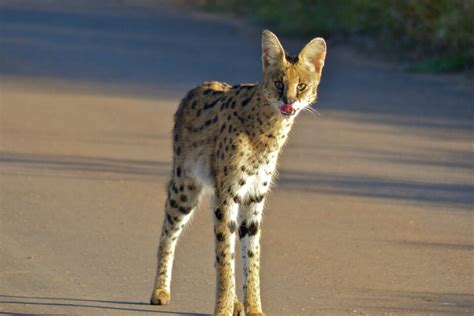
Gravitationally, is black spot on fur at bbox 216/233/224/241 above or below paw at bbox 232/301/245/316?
above

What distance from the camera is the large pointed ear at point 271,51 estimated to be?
7469 millimetres

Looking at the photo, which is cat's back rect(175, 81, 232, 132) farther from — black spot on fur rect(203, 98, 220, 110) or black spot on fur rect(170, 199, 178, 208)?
black spot on fur rect(170, 199, 178, 208)

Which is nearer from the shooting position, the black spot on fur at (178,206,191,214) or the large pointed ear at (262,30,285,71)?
the large pointed ear at (262,30,285,71)

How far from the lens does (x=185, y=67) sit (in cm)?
2028

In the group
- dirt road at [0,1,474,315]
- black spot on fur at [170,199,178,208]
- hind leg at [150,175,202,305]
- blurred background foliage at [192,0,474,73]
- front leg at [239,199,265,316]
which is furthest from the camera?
blurred background foliage at [192,0,474,73]

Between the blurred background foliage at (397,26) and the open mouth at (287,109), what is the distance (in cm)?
1192

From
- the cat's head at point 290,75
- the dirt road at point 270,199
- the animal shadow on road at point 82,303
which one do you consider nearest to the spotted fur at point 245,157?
the cat's head at point 290,75

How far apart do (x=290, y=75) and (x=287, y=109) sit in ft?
0.69

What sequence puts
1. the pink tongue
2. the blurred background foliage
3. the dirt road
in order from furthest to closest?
1. the blurred background foliage
2. the dirt road
3. the pink tongue

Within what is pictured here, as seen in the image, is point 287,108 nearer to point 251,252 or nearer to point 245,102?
point 245,102

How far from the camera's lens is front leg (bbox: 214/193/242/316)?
7.30 metres

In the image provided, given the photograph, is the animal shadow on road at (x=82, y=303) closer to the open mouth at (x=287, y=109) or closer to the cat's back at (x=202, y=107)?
the cat's back at (x=202, y=107)

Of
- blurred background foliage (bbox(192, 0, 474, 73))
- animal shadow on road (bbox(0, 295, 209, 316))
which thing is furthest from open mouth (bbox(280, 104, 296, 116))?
blurred background foliage (bbox(192, 0, 474, 73))

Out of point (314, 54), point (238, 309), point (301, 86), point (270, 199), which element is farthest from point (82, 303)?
point (270, 199)
